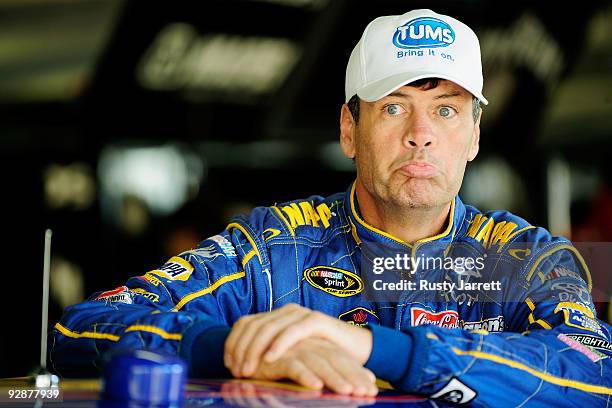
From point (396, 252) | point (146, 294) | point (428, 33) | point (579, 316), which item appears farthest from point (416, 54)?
point (146, 294)

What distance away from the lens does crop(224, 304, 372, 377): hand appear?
144 cm

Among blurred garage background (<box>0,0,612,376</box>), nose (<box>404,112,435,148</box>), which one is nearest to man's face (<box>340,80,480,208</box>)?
nose (<box>404,112,435,148</box>)

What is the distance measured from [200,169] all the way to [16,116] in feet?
4.16

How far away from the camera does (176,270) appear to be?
206 cm

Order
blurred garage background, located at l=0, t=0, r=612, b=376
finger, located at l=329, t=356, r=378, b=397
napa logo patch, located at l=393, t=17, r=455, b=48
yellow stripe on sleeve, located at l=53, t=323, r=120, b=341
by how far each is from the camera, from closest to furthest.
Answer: finger, located at l=329, t=356, r=378, b=397 → yellow stripe on sleeve, located at l=53, t=323, r=120, b=341 → napa logo patch, located at l=393, t=17, r=455, b=48 → blurred garage background, located at l=0, t=0, r=612, b=376

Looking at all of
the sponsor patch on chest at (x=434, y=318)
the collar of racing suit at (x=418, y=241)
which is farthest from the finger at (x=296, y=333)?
the collar of racing suit at (x=418, y=241)

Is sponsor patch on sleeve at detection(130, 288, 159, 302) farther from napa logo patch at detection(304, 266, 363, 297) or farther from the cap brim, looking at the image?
the cap brim

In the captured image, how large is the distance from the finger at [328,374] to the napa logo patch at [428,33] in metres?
0.94

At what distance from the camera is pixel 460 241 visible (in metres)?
2.20

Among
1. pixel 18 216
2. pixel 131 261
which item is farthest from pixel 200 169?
pixel 18 216

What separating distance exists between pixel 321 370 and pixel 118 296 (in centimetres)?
65

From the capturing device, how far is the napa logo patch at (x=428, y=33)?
6.93 ft

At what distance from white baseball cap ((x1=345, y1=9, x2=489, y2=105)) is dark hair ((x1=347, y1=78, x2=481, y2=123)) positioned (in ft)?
0.09

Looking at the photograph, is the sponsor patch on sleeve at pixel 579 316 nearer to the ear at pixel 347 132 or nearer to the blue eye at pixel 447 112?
the blue eye at pixel 447 112
